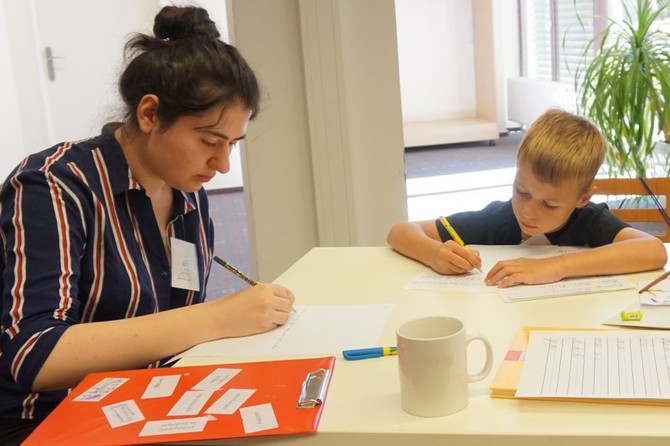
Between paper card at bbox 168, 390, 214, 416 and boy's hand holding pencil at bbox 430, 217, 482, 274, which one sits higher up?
boy's hand holding pencil at bbox 430, 217, 482, 274

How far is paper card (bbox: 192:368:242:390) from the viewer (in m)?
1.06

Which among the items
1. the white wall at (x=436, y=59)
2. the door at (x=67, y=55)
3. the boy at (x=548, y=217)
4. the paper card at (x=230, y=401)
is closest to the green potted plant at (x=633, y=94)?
the boy at (x=548, y=217)

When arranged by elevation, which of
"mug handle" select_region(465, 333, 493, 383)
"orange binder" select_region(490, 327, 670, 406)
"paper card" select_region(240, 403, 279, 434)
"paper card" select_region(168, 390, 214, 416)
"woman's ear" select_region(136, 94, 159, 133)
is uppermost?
"woman's ear" select_region(136, 94, 159, 133)

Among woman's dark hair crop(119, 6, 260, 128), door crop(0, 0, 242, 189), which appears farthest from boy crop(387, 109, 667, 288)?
door crop(0, 0, 242, 189)

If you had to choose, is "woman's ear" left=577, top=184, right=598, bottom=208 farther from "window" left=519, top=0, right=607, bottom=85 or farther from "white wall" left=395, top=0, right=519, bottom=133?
"white wall" left=395, top=0, right=519, bottom=133

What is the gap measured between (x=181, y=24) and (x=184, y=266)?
0.46m

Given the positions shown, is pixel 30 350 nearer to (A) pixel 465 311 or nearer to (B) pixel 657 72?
(A) pixel 465 311

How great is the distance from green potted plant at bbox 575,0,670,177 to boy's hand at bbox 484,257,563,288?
2.08m

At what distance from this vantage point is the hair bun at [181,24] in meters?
1.47

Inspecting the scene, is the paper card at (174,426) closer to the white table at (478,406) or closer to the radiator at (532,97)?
the white table at (478,406)

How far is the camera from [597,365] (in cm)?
103

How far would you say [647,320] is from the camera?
121 centimetres

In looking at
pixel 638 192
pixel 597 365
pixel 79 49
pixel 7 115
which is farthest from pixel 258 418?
pixel 79 49

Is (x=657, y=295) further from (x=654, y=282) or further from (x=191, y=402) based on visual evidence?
(x=191, y=402)
